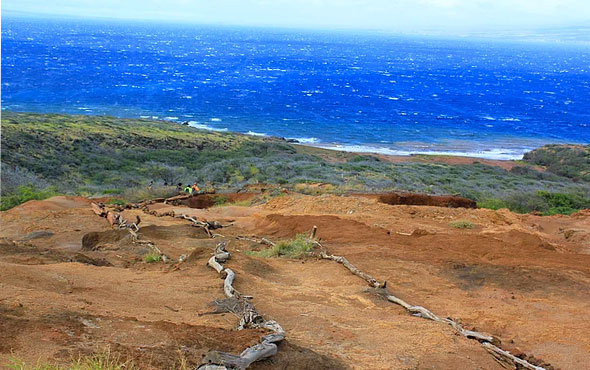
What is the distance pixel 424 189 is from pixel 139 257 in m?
16.0

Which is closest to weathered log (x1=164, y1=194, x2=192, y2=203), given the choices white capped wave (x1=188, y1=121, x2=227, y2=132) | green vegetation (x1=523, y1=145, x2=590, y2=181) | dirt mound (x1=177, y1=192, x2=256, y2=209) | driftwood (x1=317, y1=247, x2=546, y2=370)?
dirt mound (x1=177, y1=192, x2=256, y2=209)

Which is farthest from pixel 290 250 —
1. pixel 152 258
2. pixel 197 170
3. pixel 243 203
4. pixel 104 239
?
pixel 197 170

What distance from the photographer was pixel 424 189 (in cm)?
2338

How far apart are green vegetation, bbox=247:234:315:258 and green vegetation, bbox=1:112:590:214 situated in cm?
858

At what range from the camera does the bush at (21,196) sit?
54.1 ft

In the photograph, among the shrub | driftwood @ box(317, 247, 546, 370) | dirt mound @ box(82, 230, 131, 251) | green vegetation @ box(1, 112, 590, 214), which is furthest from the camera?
green vegetation @ box(1, 112, 590, 214)

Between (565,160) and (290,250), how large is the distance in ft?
120

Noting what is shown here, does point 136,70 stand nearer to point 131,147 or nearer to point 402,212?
point 131,147

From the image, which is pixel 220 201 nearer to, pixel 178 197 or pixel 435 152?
pixel 178 197

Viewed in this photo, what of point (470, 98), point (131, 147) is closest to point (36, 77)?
point (131, 147)

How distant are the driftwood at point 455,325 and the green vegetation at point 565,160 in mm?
32321

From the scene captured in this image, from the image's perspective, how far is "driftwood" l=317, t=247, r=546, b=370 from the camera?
5.83 m

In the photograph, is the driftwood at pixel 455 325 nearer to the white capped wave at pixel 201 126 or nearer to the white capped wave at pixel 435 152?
the white capped wave at pixel 435 152

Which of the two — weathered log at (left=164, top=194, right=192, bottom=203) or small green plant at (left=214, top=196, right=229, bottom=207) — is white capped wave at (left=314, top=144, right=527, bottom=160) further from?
weathered log at (left=164, top=194, right=192, bottom=203)
